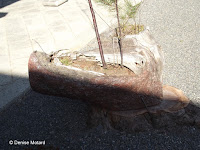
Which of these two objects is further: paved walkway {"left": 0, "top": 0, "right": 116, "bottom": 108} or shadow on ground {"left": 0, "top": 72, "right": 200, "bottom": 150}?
paved walkway {"left": 0, "top": 0, "right": 116, "bottom": 108}

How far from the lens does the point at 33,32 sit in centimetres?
500

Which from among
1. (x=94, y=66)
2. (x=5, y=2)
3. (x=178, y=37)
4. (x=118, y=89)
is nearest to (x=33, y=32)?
(x=5, y=2)

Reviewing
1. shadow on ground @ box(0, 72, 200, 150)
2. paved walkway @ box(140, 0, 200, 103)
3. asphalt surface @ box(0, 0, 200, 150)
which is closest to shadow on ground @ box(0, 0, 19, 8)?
paved walkway @ box(140, 0, 200, 103)

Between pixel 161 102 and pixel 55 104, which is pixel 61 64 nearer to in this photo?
pixel 55 104

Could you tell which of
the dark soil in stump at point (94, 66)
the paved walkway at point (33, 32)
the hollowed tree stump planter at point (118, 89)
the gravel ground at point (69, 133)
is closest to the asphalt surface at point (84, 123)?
the gravel ground at point (69, 133)

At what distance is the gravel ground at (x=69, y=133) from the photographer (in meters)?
2.51

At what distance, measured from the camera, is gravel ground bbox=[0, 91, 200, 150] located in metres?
2.51

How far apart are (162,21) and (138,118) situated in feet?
10.2

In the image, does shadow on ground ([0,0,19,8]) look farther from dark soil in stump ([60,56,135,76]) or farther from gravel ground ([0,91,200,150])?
dark soil in stump ([60,56,135,76])

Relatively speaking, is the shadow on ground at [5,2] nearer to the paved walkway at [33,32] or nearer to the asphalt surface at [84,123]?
the paved walkway at [33,32]

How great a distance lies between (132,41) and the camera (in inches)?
123

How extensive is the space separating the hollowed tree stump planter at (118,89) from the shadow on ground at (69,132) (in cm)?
13

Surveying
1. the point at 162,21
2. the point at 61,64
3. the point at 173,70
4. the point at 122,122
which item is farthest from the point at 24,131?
the point at 162,21

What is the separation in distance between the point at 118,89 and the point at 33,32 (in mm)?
3348
